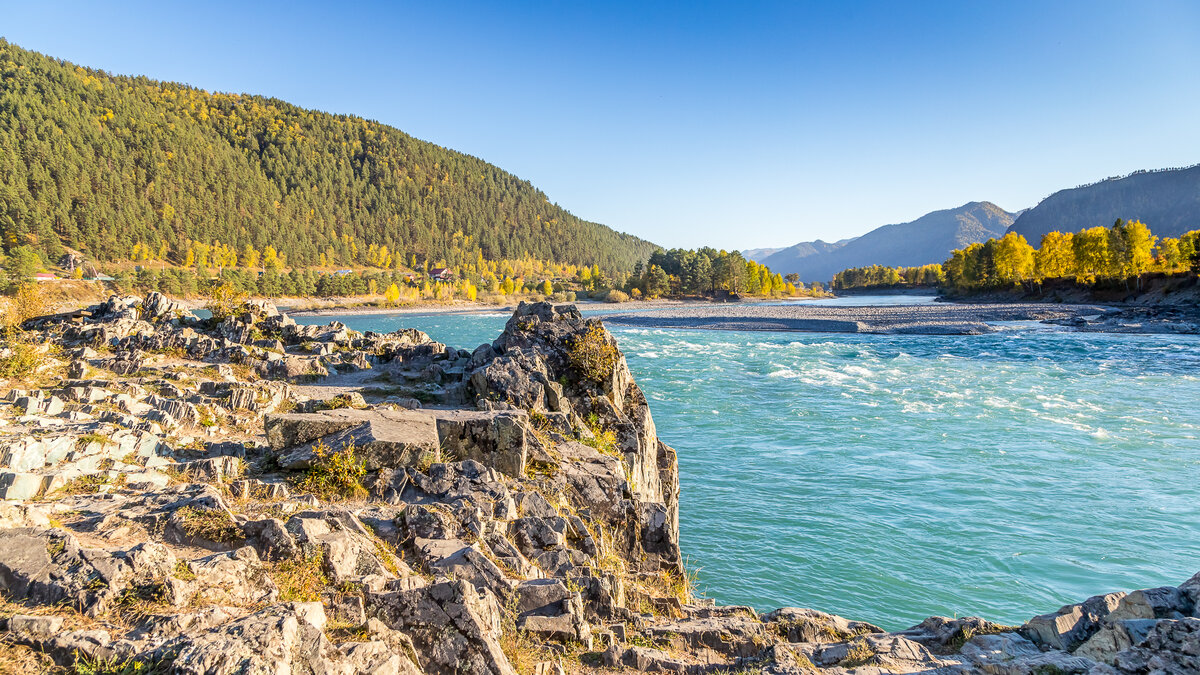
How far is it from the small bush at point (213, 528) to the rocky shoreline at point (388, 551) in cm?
2

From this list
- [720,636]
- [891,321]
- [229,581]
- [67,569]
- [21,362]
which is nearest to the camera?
[67,569]

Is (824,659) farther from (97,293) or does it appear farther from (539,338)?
(97,293)

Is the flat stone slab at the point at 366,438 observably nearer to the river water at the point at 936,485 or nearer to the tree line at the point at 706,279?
the river water at the point at 936,485

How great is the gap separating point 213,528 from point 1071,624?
1077 cm

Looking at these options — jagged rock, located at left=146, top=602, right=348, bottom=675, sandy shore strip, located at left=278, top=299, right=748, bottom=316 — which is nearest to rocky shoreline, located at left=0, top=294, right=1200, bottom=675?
jagged rock, located at left=146, top=602, right=348, bottom=675

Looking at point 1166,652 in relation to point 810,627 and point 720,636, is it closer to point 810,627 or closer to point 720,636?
point 810,627

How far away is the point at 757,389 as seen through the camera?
34.8 metres

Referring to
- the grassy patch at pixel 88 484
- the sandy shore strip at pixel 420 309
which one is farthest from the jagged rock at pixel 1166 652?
the sandy shore strip at pixel 420 309

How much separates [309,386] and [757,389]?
86.6ft

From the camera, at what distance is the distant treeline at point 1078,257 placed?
86125 mm

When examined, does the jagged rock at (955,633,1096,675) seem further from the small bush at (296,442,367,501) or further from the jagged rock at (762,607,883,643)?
the small bush at (296,442,367,501)

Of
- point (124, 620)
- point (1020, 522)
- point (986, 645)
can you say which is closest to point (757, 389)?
point (1020, 522)

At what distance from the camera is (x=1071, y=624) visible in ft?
23.4

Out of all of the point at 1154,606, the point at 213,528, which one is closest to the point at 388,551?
the point at 213,528
